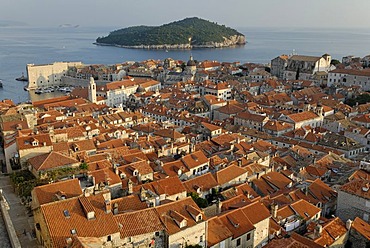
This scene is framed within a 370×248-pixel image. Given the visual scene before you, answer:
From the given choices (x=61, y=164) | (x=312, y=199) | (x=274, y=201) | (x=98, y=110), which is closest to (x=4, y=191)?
(x=61, y=164)

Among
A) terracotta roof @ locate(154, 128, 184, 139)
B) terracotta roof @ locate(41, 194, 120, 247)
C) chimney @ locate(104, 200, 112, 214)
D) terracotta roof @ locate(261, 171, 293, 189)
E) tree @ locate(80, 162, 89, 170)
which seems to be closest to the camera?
terracotta roof @ locate(41, 194, 120, 247)

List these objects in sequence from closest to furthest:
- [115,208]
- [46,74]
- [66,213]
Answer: [66,213], [115,208], [46,74]

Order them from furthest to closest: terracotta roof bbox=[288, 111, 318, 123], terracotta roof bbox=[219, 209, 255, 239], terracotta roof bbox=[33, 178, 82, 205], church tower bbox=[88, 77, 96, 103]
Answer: church tower bbox=[88, 77, 96, 103], terracotta roof bbox=[288, 111, 318, 123], terracotta roof bbox=[219, 209, 255, 239], terracotta roof bbox=[33, 178, 82, 205]

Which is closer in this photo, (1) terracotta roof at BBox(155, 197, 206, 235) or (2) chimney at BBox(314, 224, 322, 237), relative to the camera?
(1) terracotta roof at BBox(155, 197, 206, 235)

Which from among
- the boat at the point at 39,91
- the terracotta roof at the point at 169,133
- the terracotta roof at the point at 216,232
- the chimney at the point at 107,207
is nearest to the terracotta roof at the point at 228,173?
the terracotta roof at the point at 216,232

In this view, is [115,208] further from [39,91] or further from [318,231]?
[39,91]

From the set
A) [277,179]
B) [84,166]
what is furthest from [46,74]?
[277,179]

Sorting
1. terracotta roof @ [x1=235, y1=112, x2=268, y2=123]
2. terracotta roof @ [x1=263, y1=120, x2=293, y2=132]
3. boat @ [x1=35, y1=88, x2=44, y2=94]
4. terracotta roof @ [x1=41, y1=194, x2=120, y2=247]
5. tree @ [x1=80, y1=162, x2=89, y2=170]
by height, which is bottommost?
boat @ [x1=35, y1=88, x2=44, y2=94]

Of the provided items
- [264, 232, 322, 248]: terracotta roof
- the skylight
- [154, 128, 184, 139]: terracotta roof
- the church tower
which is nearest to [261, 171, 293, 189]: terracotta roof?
[264, 232, 322, 248]: terracotta roof

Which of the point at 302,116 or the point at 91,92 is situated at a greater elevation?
the point at 91,92

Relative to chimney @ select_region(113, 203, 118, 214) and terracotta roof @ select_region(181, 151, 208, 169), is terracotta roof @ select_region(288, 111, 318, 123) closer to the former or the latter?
terracotta roof @ select_region(181, 151, 208, 169)

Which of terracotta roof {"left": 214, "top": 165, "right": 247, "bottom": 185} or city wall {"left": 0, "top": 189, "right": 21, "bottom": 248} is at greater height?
city wall {"left": 0, "top": 189, "right": 21, "bottom": 248}
